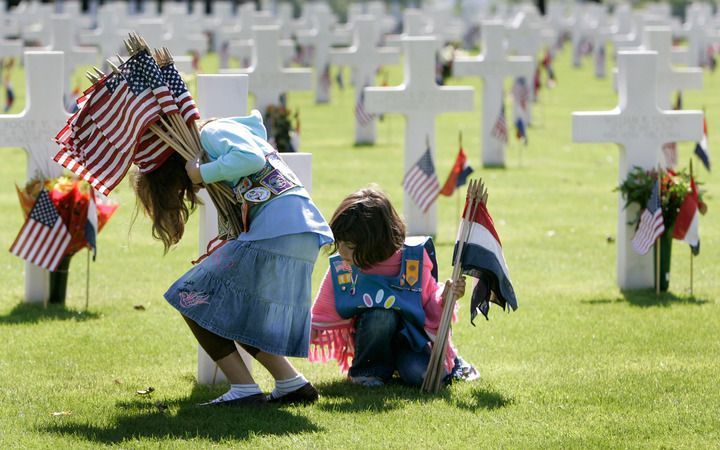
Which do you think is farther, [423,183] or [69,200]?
[423,183]

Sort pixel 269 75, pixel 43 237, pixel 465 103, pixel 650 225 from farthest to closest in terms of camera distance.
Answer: pixel 269 75 < pixel 465 103 < pixel 650 225 < pixel 43 237

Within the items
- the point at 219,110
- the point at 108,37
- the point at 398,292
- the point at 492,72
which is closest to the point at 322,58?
the point at 108,37

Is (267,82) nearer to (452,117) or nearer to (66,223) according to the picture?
(66,223)

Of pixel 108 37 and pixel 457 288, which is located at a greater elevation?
pixel 457 288

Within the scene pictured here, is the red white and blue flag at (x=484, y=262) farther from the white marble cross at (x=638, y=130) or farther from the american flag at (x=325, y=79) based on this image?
the american flag at (x=325, y=79)

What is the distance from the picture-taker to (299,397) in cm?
698

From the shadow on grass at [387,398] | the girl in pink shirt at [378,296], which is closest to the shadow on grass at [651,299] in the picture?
the girl in pink shirt at [378,296]

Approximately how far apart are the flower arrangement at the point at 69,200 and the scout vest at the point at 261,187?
128 inches

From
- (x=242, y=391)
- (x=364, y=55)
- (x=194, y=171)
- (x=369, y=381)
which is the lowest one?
(x=369, y=381)

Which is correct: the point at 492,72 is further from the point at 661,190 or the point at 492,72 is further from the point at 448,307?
the point at 448,307

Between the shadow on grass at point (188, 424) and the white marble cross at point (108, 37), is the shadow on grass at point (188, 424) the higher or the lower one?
the lower one

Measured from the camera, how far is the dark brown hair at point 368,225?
713 cm

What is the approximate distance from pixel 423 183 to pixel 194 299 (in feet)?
22.6

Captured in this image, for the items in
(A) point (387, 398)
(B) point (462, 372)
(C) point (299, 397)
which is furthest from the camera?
(B) point (462, 372)
